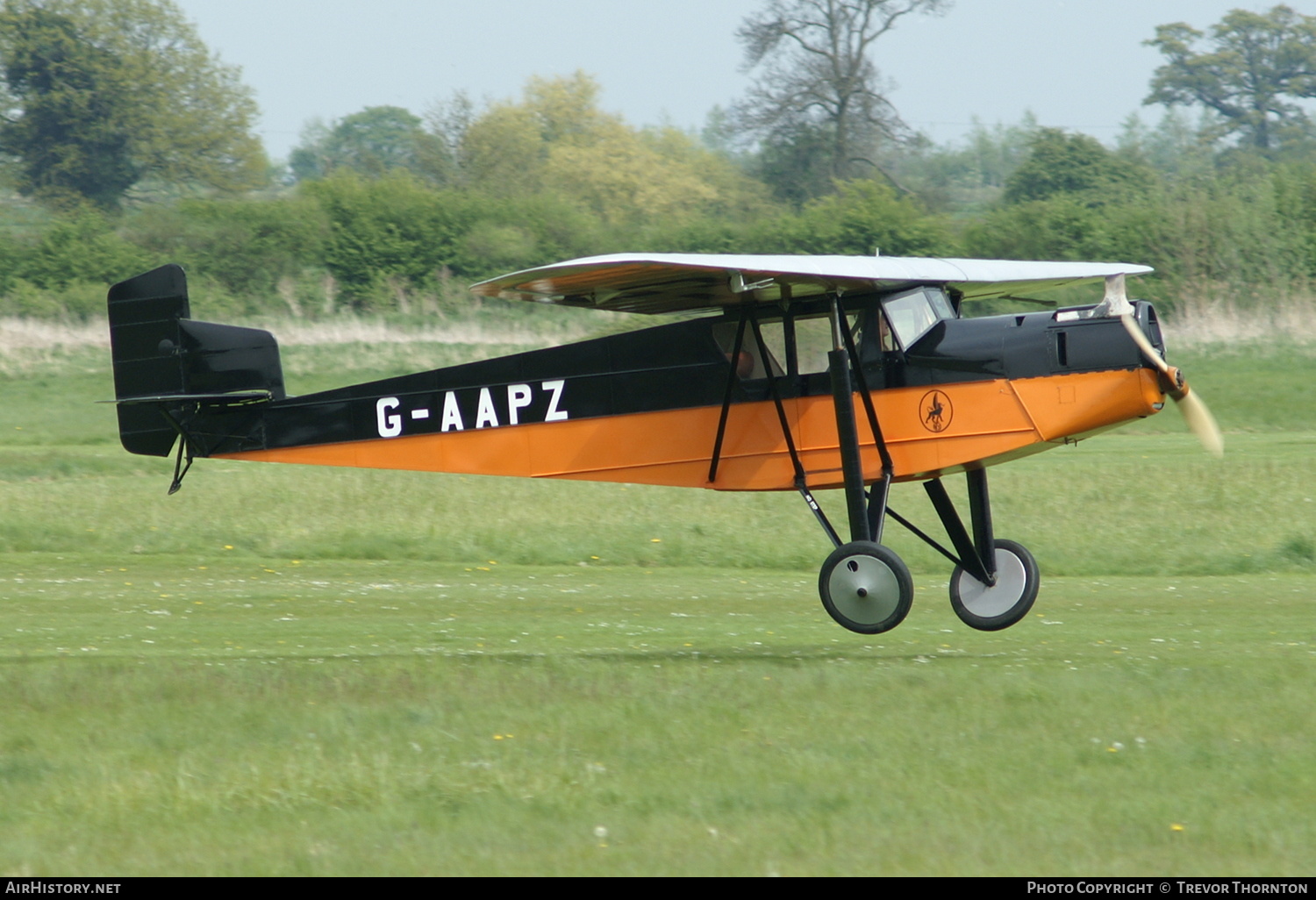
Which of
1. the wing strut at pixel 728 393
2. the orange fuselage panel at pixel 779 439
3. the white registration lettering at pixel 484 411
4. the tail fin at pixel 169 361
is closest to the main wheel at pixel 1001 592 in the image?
the orange fuselage panel at pixel 779 439

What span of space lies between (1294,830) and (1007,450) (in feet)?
16.4

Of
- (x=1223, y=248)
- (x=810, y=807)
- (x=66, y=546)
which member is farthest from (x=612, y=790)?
(x=1223, y=248)

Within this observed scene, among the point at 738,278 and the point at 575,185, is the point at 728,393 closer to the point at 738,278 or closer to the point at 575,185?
the point at 738,278

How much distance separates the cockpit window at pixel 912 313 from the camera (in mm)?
11781

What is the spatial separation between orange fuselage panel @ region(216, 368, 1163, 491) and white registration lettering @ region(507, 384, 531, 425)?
108 millimetres

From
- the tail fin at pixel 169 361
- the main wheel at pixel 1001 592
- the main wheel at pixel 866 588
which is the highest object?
the tail fin at pixel 169 361

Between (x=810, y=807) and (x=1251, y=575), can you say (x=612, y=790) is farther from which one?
(x=1251, y=575)

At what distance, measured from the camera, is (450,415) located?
511 inches

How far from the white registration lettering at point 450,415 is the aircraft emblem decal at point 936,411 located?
4.04m

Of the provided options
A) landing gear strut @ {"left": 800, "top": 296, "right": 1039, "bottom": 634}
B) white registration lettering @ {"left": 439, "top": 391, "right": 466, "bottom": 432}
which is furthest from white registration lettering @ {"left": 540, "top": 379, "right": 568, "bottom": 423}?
landing gear strut @ {"left": 800, "top": 296, "right": 1039, "bottom": 634}

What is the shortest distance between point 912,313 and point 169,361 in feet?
22.6

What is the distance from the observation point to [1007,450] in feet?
37.6

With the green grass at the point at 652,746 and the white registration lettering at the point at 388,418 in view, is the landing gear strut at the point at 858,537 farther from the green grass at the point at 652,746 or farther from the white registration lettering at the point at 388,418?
the white registration lettering at the point at 388,418

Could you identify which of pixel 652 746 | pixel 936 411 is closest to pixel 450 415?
pixel 936 411
